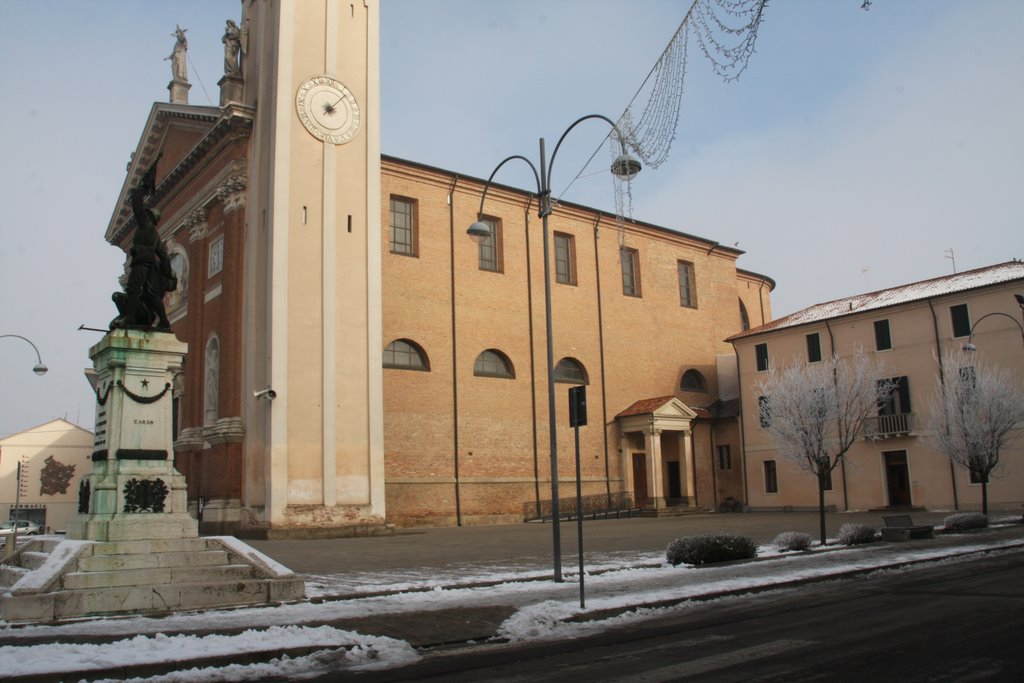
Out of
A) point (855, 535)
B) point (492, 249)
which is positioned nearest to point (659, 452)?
point (492, 249)

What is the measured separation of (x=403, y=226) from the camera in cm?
3328

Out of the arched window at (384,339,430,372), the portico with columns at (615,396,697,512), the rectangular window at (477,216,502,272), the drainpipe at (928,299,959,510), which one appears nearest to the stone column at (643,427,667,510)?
the portico with columns at (615,396,697,512)

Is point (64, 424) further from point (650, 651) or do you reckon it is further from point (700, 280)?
point (650, 651)

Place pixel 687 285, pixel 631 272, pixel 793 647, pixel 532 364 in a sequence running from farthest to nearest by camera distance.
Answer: pixel 687 285, pixel 631 272, pixel 532 364, pixel 793 647

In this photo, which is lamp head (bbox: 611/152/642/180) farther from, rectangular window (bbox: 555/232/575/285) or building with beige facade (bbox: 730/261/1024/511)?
rectangular window (bbox: 555/232/575/285)

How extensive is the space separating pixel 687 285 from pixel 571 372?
10598mm

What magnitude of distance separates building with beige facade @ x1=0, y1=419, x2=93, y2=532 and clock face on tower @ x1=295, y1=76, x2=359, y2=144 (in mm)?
43914

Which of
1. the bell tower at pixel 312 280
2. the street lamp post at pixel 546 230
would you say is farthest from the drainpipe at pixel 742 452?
the street lamp post at pixel 546 230

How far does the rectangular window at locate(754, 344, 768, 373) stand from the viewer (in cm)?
3990

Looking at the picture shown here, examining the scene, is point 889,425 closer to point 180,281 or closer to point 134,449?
point 180,281

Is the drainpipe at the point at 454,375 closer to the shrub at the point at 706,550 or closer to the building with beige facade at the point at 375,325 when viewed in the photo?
the building with beige facade at the point at 375,325

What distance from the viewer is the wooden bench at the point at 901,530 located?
18.2m

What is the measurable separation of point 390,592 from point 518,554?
6411 mm

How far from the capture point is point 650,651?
24.7ft
